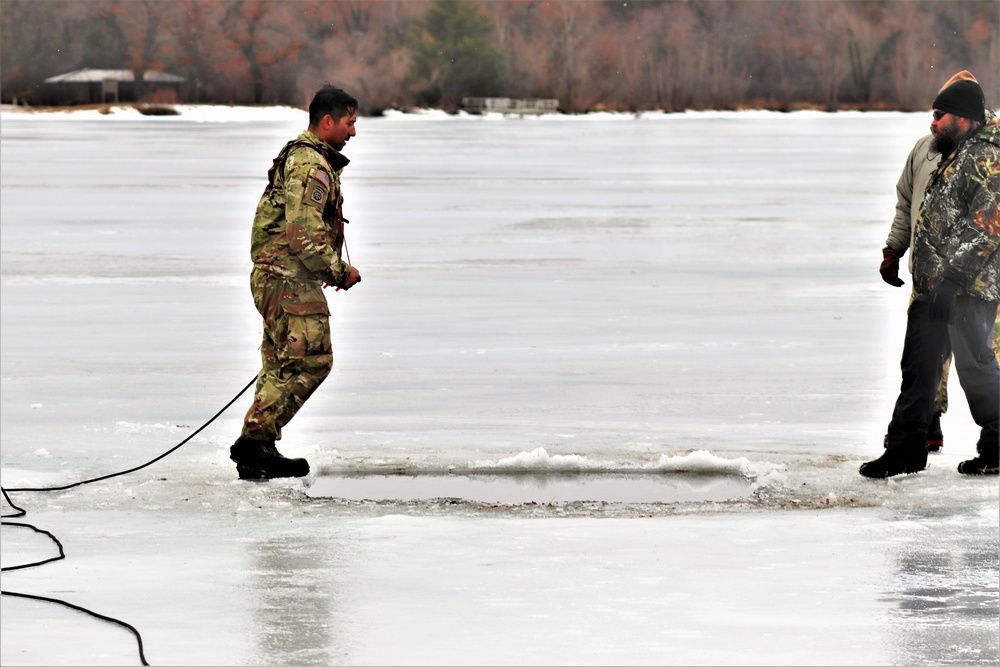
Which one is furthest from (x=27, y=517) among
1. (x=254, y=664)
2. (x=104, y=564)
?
(x=254, y=664)

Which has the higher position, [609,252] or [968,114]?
[968,114]

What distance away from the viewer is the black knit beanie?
6.73 m

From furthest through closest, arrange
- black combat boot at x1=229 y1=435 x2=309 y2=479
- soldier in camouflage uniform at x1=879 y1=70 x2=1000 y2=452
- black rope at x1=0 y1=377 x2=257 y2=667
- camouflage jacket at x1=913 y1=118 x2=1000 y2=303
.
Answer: soldier in camouflage uniform at x1=879 y1=70 x2=1000 y2=452 < black combat boot at x1=229 y1=435 x2=309 y2=479 < camouflage jacket at x1=913 y1=118 x2=1000 y2=303 < black rope at x1=0 y1=377 x2=257 y2=667

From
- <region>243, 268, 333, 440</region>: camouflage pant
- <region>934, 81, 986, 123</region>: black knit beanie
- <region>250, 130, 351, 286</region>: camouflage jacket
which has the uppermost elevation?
<region>934, 81, 986, 123</region>: black knit beanie

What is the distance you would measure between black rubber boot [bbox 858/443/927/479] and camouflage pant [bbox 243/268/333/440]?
7.40 feet

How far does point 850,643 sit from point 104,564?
2.43 meters

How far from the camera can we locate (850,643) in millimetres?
4594

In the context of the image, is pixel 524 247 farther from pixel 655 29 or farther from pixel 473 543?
pixel 655 29

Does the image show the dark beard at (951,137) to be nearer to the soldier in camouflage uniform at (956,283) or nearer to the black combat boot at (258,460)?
the soldier in camouflage uniform at (956,283)

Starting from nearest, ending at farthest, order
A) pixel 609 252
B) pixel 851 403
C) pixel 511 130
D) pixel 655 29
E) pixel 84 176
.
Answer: pixel 851 403 → pixel 609 252 → pixel 84 176 → pixel 511 130 → pixel 655 29

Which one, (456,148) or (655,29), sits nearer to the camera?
(456,148)

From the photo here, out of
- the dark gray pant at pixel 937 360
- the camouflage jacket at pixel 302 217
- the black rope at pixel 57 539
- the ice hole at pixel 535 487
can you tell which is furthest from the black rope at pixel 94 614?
the dark gray pant at pixel 937 360

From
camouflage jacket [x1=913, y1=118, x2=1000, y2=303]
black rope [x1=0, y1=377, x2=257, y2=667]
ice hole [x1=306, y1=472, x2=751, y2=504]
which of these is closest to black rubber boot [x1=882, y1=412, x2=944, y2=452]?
camouflage jacket [x1=913, y1=118, x2=1000, y2=303]

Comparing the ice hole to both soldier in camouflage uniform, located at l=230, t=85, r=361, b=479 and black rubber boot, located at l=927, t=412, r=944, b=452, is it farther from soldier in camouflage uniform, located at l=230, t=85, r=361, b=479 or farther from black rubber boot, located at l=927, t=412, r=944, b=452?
black rubber boot, located at l=927, t=412, r=944, b=452
